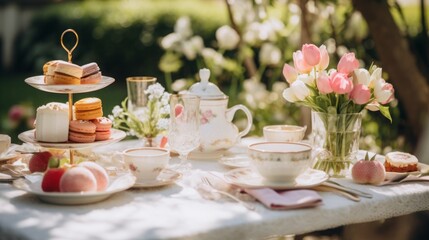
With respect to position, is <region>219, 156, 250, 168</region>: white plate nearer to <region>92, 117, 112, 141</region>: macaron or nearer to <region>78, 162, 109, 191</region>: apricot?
<region>92, 117, 112, 141</region>: macaron

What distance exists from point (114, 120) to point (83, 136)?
0.39 metres

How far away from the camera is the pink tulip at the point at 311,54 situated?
228 cm

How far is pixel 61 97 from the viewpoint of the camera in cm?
846

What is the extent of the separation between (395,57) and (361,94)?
130 cm

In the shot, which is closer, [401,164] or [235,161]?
[401,164]

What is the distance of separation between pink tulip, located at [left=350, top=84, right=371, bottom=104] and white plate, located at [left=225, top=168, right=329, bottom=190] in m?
0.23

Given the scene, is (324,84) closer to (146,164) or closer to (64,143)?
(146,164)

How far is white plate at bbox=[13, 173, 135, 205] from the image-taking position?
6.31 ft

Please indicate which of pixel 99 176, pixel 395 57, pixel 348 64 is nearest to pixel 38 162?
pixel 99 176

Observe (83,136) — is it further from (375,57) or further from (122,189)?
(375,57)

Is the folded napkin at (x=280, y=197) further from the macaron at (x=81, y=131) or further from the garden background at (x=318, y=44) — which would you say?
the garden background at (x=318, y=44)

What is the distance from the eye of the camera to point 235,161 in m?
2.44

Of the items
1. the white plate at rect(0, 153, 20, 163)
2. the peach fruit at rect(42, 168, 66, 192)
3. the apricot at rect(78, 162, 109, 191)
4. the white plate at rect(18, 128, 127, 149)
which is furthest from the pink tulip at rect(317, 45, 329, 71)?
the white plate at rect(0, 153, 20, 163)

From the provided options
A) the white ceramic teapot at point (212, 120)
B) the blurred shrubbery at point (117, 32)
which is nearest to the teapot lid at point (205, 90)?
the white ceramic teapot at point (212, 120)
